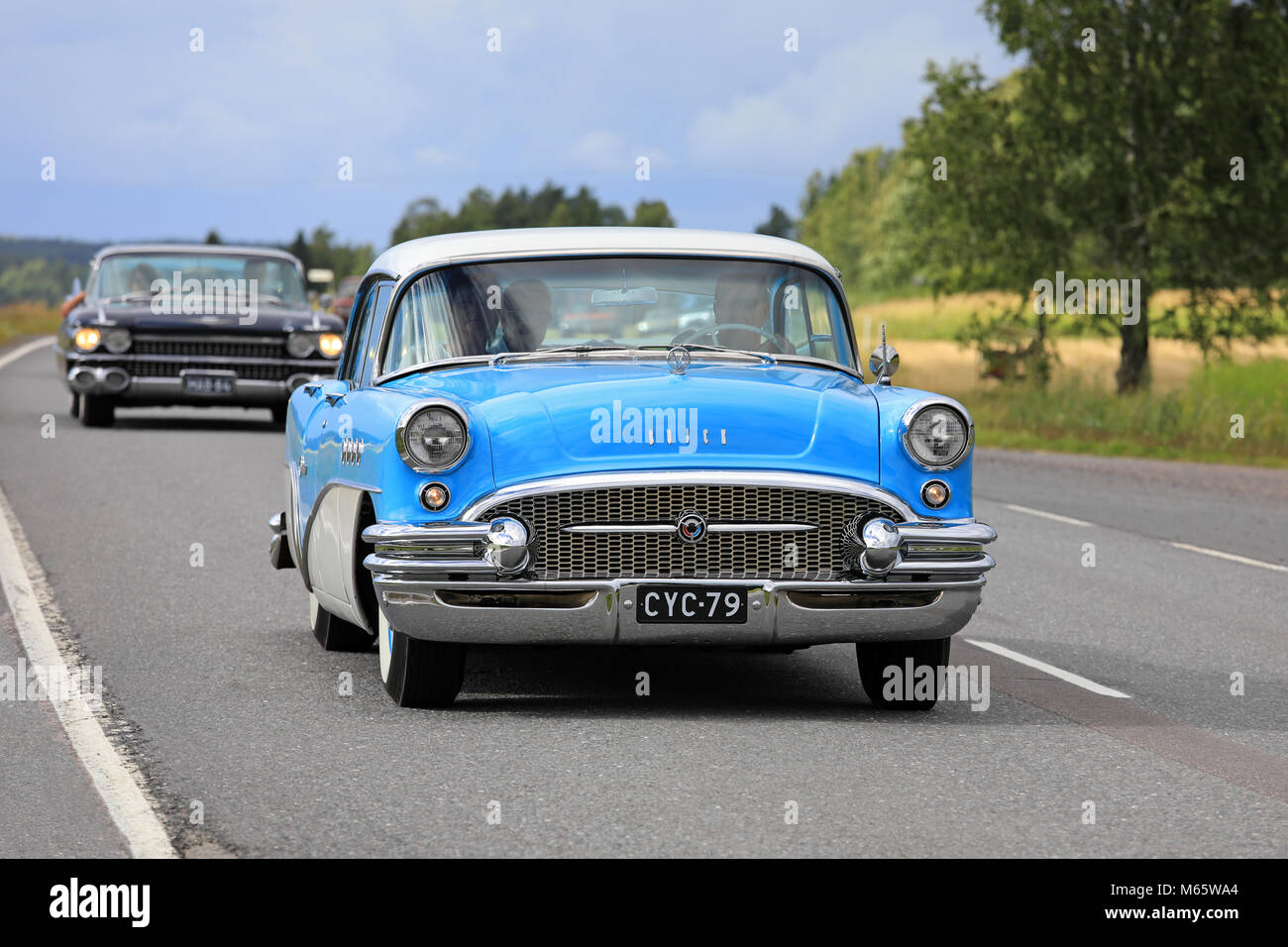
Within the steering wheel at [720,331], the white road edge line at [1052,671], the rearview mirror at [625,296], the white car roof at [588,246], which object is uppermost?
the white car roof at [588,246]

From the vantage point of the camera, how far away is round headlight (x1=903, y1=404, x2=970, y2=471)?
6.50 metres

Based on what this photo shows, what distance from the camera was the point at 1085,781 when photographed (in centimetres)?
571

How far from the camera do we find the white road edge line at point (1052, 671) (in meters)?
7.36

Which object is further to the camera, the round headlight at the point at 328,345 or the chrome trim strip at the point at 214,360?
the round headlight at the point at 328,345

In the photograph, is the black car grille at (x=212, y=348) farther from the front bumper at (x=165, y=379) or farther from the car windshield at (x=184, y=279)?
the car windshield at (x=184, y=279)

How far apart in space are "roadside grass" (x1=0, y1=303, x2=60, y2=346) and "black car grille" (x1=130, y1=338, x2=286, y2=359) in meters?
34.8

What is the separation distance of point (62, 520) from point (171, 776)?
687cm

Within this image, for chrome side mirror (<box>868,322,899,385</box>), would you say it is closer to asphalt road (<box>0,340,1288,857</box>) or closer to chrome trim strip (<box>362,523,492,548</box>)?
asphalt road (<box>0,340,1288,857</box>)

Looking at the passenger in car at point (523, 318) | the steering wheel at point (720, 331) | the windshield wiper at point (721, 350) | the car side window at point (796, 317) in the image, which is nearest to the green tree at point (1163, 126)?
the car side window at point (796, 317)

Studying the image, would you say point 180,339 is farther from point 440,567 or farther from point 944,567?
point 944,567

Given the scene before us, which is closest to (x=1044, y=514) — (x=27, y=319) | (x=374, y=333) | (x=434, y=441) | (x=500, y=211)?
(x=374, y=333)

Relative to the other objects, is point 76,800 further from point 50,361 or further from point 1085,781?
point 50,361

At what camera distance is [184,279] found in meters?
19.8

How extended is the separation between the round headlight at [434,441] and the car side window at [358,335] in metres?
1.54
